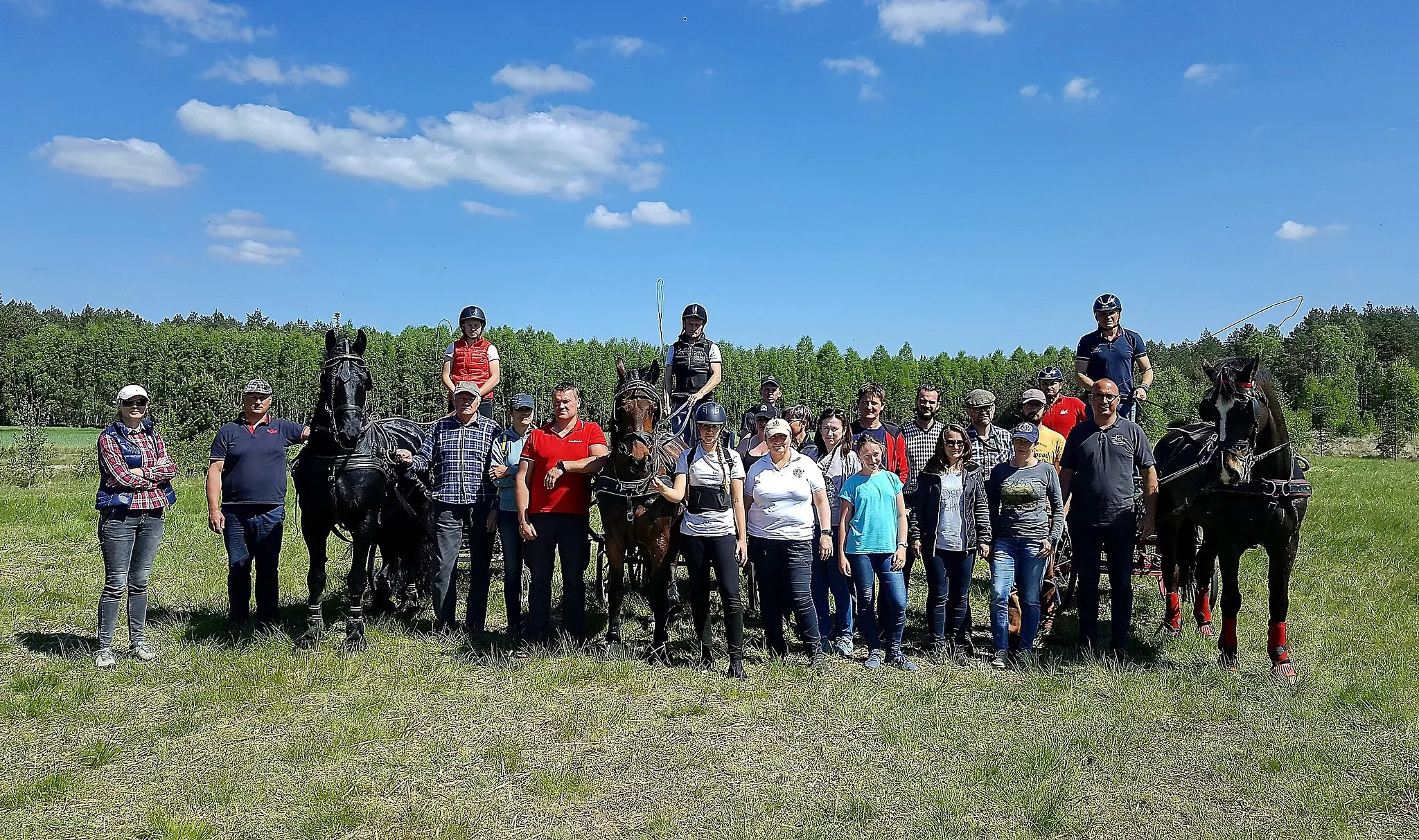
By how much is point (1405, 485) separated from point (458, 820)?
1007 inches

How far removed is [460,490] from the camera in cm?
675

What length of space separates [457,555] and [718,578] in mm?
2323

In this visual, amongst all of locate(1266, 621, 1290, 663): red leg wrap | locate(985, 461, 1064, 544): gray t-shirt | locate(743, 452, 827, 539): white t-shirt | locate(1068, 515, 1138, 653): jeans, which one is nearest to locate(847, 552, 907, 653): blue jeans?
locate(743, 452, 827, 539): white t-shirt

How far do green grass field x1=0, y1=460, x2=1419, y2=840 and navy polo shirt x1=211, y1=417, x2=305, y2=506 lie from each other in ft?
3.97

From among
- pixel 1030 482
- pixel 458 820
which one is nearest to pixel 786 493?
pixel 1030 482

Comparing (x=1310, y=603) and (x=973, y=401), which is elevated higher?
(x=973, y=401)

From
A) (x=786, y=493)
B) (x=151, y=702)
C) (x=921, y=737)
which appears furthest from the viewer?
(x=786, y=493)

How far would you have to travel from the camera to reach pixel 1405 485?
827 inches

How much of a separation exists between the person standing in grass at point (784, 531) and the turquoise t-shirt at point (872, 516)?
0.78 feet

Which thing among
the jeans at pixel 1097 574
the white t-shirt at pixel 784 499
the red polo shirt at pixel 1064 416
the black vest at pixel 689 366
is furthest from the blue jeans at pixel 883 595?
the red polo shirt at pixel 1064 416

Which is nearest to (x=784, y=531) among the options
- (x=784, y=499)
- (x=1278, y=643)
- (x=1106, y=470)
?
(x=784, y=499)

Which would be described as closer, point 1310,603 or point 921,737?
point 921,737

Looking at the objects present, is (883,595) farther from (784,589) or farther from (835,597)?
(784,589)

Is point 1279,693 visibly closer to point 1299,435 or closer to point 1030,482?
point 1030,482
